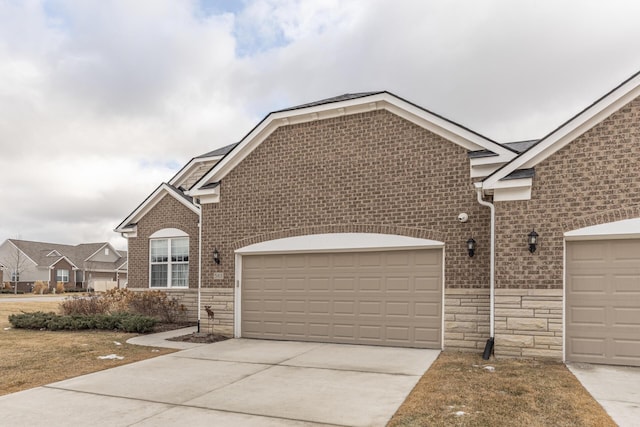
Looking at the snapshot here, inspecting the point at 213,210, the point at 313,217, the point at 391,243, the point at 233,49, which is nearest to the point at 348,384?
the point at 391,243

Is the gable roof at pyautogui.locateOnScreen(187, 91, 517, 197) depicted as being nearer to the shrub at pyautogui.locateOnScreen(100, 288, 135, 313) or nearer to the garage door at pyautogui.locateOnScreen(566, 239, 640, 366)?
the garage door at pyautogui.locateOnScreen(566, 239, 640, 366)

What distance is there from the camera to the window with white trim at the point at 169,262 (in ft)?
57.2

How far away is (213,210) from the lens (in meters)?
13.8

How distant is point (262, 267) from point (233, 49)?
6.78 metres

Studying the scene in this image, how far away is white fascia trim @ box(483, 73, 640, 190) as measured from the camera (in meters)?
9.00

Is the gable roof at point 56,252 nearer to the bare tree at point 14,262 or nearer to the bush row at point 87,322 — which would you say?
the bare tree at point 14,262

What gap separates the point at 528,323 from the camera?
31.2ft

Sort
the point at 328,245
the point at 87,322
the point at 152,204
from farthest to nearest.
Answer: the point at 152,204 → the point at 87,322 → the point at 328,245

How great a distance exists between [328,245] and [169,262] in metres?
8.24

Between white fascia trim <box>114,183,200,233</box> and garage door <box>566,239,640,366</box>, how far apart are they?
1255 centimetres

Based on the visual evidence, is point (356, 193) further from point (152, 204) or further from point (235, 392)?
point (152, 204)

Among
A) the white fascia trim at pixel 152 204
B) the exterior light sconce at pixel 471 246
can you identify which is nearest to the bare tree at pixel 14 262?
the white fascia trim at pixel 152 204

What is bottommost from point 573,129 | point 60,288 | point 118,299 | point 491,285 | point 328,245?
point 60,288

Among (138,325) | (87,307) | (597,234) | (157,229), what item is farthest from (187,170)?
(597,234)
